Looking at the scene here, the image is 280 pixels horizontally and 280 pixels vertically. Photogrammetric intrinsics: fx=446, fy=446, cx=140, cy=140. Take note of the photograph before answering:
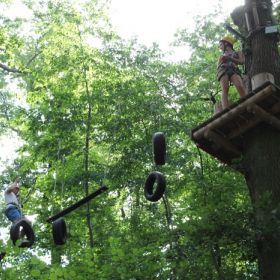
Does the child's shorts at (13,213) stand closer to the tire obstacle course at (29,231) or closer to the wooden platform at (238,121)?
the tire obstacle course at (29,231)

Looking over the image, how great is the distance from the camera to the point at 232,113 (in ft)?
19.2

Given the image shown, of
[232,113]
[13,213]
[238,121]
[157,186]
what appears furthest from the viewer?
[13,213]

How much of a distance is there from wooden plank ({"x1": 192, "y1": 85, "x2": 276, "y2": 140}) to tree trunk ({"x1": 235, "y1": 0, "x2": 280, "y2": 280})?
51cm

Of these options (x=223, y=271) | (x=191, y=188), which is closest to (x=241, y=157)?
(x=223, y=271)

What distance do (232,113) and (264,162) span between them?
770mm

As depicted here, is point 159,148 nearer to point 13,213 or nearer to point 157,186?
point 157,186

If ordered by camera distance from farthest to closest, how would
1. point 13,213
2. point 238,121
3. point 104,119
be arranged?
point 104,119, point 13,213, point 238,121

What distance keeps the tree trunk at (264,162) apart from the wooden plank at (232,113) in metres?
0.51

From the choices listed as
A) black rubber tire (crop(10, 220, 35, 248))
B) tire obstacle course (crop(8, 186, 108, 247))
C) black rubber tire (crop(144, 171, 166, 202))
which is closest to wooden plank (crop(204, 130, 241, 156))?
black rubber tire (crop(144, 171, 166, 202))

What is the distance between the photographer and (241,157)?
600cm

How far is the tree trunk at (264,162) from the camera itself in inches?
203

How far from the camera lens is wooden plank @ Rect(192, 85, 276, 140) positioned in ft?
18.5

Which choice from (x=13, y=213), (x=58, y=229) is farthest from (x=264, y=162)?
(x=13, y=213)

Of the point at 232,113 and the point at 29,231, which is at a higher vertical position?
the point at 232,113
